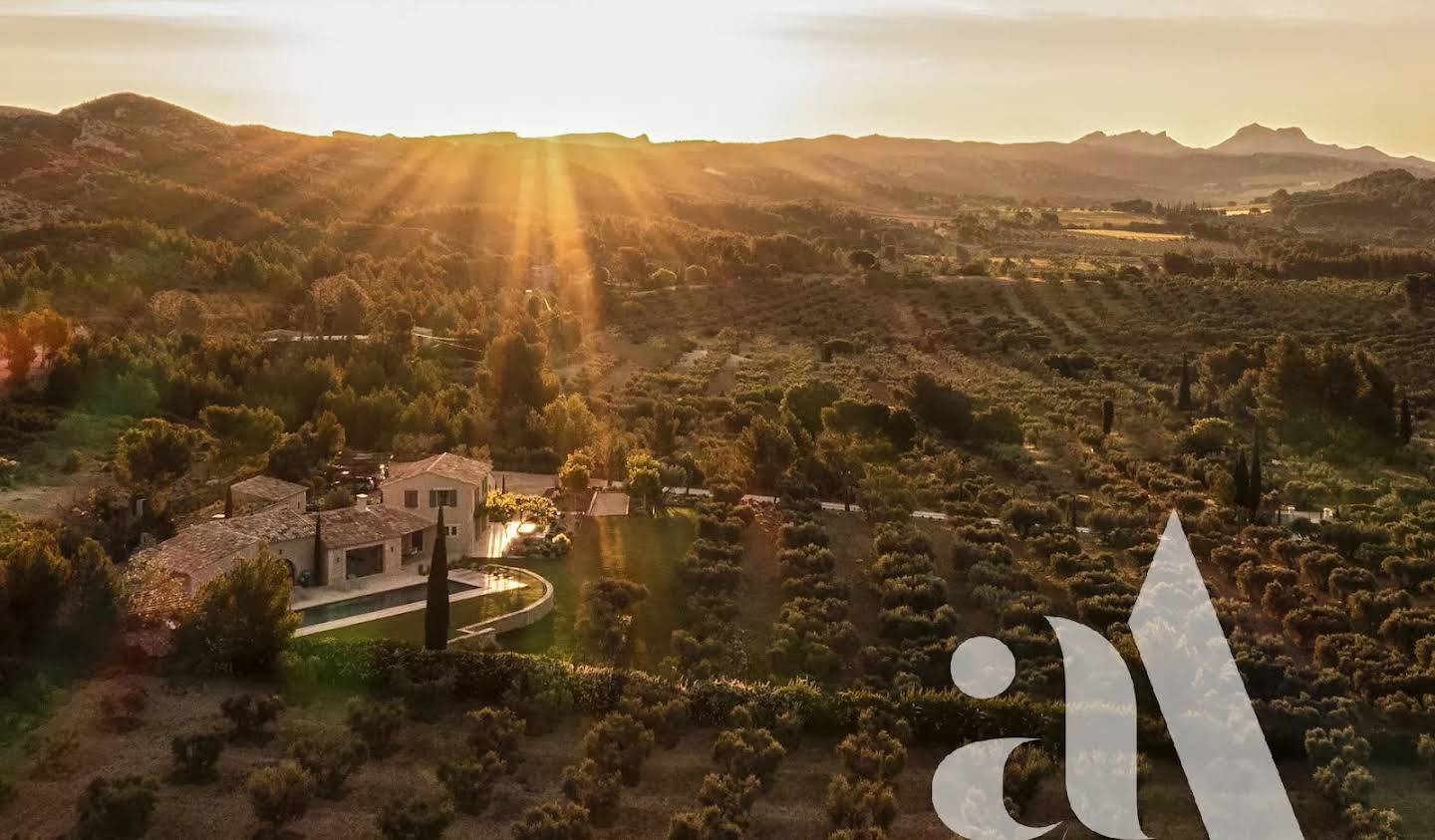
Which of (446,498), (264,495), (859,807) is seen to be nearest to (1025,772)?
(859,807)

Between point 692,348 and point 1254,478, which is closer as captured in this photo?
point 1254,478

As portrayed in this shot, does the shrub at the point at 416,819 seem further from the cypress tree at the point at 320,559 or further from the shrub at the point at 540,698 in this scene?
the cypress tree at the point at 320,559

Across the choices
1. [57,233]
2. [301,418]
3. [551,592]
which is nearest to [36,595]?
[551,592]

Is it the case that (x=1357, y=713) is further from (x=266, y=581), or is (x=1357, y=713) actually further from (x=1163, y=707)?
(x=266, y=581)

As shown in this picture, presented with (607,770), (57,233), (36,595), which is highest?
(57,233)

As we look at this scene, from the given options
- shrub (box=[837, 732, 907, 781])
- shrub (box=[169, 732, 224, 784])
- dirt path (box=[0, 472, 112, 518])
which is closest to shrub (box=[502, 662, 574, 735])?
shrub (box=[169, 732, 224, 784])

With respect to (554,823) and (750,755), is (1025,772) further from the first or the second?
(554,823)

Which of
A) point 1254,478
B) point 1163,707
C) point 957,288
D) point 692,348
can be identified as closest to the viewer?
point 1163,707

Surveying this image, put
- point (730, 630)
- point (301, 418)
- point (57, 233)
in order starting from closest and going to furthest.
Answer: point (730, 630) < point (301, 418) < point (57, 233)

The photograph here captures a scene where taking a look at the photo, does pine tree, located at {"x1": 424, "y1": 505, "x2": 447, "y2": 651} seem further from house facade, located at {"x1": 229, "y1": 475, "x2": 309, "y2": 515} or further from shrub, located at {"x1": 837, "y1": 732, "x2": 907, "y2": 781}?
shrub, located at {"x1": 837, "y1": 732, "x2": 907, "y2": 781}
